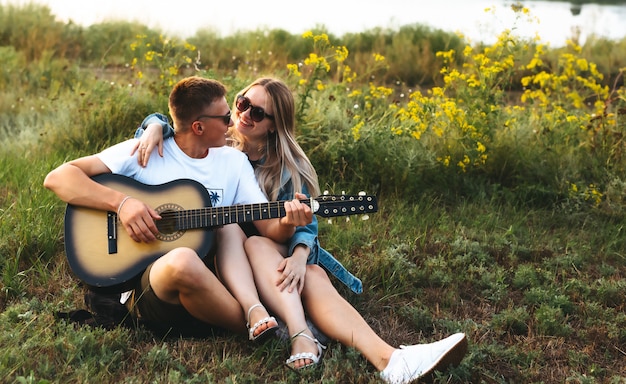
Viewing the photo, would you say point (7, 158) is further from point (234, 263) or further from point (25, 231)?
point (234, 263)

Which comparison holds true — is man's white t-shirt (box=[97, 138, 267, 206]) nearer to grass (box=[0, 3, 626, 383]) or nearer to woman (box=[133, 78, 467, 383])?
woman (box=[133, 78, 467, 383])

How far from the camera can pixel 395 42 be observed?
427 inches

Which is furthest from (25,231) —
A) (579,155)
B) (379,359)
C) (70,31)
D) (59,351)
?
(70,31)

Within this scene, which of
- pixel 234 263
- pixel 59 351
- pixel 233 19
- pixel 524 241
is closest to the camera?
pixel 59 351

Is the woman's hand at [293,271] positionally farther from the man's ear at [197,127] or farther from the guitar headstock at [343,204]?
the man's ear at [197,127]

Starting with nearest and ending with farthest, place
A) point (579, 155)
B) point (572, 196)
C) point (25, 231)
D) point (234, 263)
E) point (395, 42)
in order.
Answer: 1. point (234, 263)
2. point (25, 231)
3. point (572, 196)
4. point (579, 155)
5. point (395, 42)

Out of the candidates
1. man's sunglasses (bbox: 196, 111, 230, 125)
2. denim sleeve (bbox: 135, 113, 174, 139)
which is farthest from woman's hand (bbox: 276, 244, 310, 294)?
denim sleeve (bbox: 135, 113, 174, 139)

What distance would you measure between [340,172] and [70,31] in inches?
288

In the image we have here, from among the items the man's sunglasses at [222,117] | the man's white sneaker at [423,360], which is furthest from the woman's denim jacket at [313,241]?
the man's white sneaker at [423,360]

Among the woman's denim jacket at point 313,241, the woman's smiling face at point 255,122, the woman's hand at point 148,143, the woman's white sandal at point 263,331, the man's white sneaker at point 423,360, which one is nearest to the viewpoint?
the man's white sneaker at point 423,360

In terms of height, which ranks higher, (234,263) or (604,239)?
(234,263)

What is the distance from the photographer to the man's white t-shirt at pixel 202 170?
11.1 ft

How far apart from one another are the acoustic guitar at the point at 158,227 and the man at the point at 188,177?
1.9 inches

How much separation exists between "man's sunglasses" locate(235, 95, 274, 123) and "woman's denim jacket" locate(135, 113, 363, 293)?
34 centimetres
